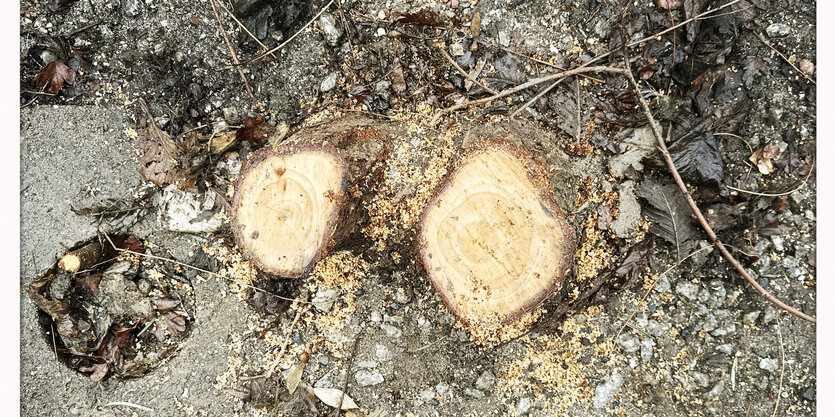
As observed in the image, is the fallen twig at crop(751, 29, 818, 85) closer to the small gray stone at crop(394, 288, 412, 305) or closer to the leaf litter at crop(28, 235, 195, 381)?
the small gray stone at crop(394, 288, 412, 305)

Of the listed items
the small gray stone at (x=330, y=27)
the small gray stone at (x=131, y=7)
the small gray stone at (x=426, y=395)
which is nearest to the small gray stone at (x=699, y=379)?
the small gray stone at (x=426, y=395)

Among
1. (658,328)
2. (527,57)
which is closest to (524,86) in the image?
(527,57)

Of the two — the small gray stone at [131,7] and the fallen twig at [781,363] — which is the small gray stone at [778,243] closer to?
the fallen twig at [781,363]

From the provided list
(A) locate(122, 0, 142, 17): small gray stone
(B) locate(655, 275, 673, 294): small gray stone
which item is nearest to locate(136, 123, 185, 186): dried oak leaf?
(A) locate(122, 0, 142, 17): small gray stone

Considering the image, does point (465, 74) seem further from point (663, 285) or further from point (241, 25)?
point (663, 285)

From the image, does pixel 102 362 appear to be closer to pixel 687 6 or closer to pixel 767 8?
pixel 687 6

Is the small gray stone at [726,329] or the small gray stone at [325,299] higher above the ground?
the small gray stone at [325,299]

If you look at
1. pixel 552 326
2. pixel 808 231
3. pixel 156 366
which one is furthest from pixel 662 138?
pixel 156 366
